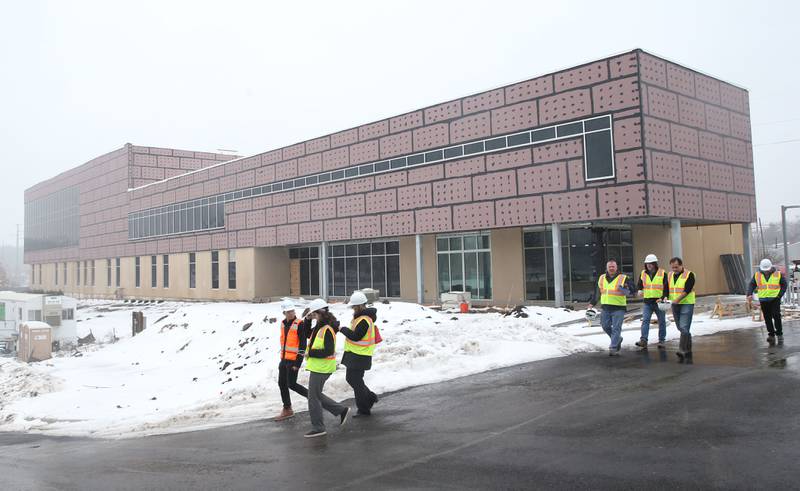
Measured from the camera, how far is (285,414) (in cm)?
920

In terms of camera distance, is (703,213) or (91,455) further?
(703,213)

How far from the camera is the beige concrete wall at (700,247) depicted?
27859 mm

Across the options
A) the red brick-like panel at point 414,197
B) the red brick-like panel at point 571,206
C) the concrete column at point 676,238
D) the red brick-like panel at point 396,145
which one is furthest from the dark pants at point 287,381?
the red brick-like panel at point 396,145

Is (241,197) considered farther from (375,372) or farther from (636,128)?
(375,372)

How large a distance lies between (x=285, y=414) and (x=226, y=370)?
7476 millimetres

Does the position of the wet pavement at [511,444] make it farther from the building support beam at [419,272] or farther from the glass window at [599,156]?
the building support beam at [419,272]

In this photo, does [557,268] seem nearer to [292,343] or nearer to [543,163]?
[543,163]

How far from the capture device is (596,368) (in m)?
10.7

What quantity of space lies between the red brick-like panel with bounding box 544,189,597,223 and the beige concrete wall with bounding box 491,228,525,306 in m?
3.34

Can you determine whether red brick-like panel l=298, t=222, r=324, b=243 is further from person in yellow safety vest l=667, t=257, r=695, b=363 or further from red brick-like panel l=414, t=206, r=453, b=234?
person in yellow safety vest l=667, t=257, r=695, b=363

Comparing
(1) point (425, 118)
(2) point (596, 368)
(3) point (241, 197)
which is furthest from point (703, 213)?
(3) point (241, 197)

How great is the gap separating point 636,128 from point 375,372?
1605 centimetres

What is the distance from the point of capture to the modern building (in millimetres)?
23359

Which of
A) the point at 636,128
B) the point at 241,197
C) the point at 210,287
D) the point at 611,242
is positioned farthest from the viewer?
the point at 210,287
